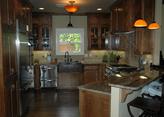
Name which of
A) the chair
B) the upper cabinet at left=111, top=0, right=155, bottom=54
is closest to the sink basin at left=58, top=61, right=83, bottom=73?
the upper cabinet at left=111, top=0, right=155, bottom=54

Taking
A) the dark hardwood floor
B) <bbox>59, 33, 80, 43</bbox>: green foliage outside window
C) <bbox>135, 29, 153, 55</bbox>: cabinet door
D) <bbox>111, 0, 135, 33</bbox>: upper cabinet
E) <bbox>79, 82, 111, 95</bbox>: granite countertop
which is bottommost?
the dark hardwood floor

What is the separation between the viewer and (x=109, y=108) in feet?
8.32

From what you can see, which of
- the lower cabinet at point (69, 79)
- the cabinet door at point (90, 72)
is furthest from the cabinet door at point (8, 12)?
the cabinet door at point (90, 72)

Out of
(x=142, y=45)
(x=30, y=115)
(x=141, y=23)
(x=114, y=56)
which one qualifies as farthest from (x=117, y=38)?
(x=30, y=115)

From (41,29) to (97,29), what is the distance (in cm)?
201

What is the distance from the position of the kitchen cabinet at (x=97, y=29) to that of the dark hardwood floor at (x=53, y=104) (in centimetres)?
195

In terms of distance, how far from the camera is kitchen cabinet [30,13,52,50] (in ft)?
22.2

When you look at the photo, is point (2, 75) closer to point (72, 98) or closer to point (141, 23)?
point (141, 23)

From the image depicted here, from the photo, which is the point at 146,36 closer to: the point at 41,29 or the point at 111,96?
the point at 111,96

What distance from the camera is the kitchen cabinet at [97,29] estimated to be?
6.98m

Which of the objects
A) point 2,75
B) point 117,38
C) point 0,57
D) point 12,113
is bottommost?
point 12,113

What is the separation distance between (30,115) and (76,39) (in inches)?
148

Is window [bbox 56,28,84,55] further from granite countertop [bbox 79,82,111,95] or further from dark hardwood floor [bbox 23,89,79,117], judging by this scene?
granite countertop [bbox 79,82,111,95]

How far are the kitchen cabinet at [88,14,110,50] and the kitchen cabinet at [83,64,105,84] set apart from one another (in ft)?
3.11
